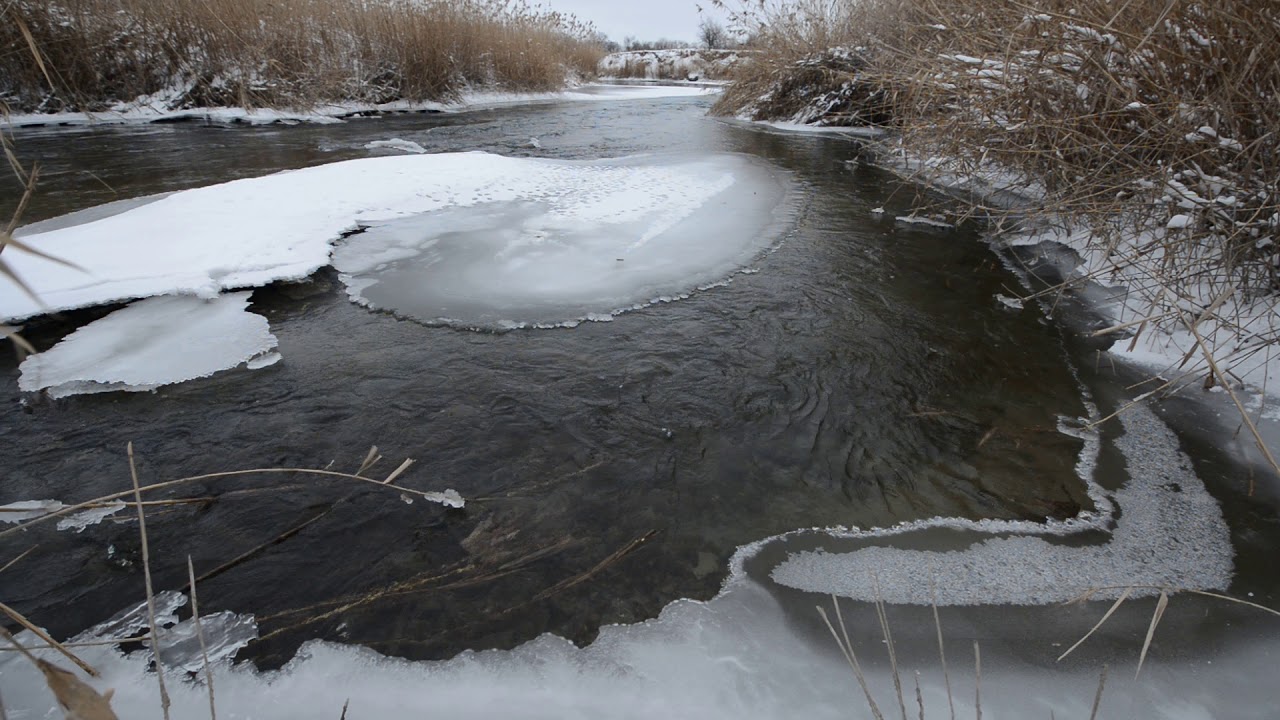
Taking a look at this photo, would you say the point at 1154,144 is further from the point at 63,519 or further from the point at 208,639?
the point at 63,519

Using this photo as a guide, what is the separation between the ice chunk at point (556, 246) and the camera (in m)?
2.69

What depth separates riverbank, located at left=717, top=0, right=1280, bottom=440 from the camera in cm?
Result: 191

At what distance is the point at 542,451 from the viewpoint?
1.75 m

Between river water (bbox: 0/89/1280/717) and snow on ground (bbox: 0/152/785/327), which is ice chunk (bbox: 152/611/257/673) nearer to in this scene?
river water (bbox: 0/89/1280/717)

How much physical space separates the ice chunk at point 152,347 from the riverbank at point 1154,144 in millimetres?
2590

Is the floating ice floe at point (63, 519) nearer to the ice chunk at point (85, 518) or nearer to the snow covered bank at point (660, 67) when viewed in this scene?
the ice chunk at point (85, 518)

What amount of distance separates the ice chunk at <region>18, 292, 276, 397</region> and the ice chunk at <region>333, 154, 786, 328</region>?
1.61 ft

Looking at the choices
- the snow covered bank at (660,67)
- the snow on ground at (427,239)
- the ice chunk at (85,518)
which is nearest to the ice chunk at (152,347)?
the snow on ground at (427,239)

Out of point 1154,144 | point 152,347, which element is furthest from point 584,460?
point 1154,144

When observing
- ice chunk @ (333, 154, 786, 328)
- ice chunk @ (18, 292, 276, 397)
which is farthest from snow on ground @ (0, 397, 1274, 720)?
ice chunk @ (333, 154, 786, 328)

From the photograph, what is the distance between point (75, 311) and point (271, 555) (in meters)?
1.73

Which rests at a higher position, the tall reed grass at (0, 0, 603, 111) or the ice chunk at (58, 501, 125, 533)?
the tall reed grass at (0, 0, 603, 111)

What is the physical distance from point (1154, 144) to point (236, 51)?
10.2 m

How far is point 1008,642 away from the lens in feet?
4.06
